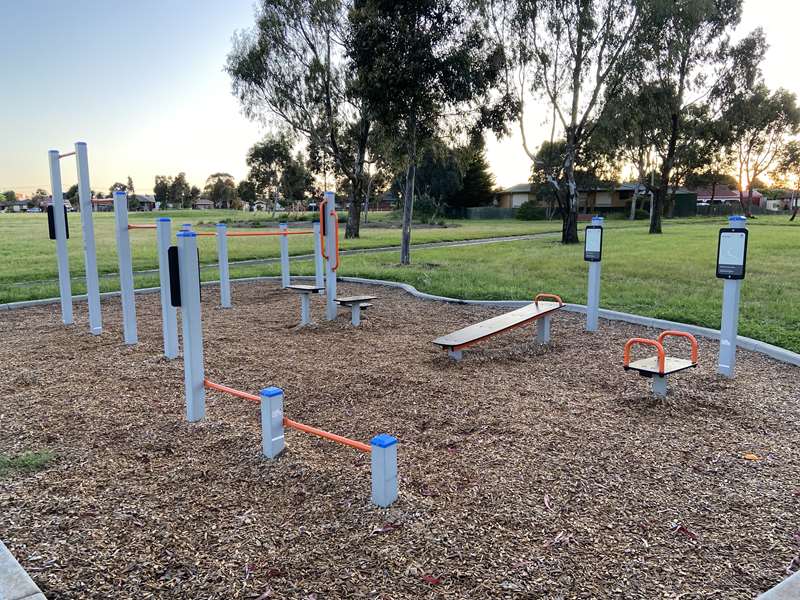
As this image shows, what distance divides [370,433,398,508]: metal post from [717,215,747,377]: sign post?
139 inches

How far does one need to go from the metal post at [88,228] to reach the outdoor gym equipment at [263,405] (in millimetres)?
2989

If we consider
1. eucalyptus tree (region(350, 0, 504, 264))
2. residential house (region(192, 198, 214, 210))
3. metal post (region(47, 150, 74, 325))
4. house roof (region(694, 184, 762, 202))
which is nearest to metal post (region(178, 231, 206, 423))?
metal post (region(47, 150, 74, 325))

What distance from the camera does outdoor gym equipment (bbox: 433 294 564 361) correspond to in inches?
205

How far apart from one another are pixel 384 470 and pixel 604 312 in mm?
5627

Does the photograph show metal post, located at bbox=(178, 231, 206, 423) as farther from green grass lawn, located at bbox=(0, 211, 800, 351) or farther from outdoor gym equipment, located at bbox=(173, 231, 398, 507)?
green grass lawn, located at bbox=(0, 211, 800, 351)

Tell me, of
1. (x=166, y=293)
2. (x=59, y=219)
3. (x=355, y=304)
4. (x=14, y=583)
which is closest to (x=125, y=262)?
(x=166, y=293)

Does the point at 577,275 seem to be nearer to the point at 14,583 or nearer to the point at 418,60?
the point at 418,60

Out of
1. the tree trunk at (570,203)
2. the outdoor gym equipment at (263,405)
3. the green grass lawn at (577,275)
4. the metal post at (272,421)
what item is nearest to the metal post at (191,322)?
the outdoor gym equipment at (263,405)

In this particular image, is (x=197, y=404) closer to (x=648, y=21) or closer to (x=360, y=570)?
(x=360, y=570)

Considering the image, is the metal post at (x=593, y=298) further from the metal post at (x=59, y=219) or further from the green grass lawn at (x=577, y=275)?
the metal post at (x=59, y=219)

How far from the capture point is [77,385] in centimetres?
479

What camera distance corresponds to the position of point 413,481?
10.5 ft

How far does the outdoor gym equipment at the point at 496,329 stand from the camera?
5.21m

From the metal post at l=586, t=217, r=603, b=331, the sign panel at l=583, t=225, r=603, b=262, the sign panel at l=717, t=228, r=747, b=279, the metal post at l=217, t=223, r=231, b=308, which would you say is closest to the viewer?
the sign panel at l=717, t=228, r=747, b=279
